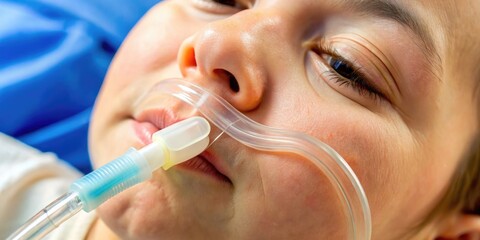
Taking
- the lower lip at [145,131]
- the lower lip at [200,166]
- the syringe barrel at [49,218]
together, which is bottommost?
the syringe barrel at [49,218]

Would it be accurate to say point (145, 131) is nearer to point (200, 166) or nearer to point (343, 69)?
point (200, 166)

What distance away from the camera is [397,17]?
95 centimetres

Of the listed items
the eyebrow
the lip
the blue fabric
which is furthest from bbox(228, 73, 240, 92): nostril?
the blue fabric

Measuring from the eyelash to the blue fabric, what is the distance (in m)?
0.82

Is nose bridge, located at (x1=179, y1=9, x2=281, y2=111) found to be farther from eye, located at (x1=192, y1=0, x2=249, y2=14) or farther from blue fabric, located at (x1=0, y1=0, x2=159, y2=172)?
blue fabric, located at (x1=0, y1=0, x2=159, y2=172)

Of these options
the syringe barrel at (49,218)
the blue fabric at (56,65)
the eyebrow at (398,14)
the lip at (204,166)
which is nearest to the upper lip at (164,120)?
the lip at (204,166)

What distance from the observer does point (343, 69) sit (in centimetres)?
99

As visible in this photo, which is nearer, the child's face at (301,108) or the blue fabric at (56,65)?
the child's face at (301,108)

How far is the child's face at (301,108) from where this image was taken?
36.5 inches

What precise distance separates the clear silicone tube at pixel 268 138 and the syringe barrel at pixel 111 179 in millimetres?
128

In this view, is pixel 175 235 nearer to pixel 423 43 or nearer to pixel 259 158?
pixel 259 158

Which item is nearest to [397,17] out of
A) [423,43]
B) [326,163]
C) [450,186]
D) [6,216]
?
[423,43]

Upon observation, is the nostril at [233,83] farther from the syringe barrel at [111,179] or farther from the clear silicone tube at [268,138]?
the syringe barrel at [111,179]

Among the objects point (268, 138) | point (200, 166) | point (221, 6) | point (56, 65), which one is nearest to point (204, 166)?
point (200, 166)
